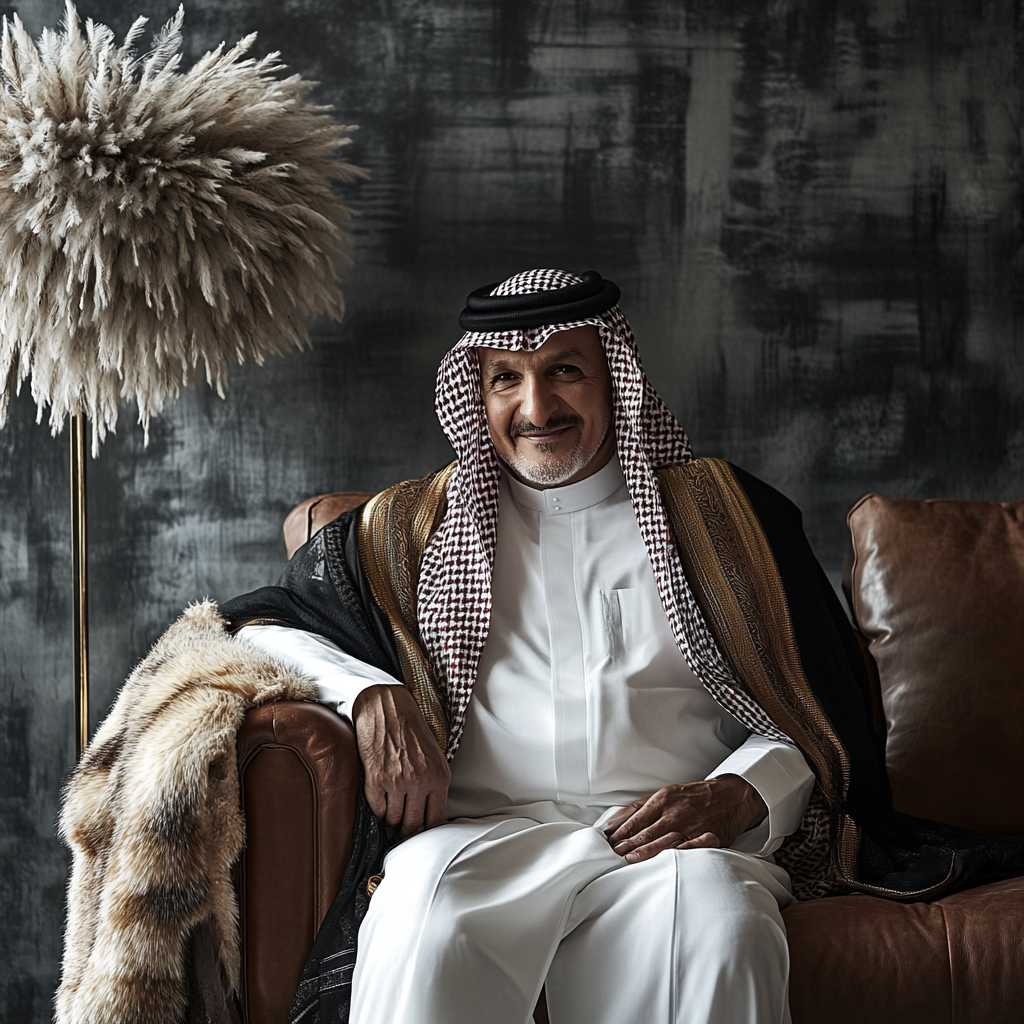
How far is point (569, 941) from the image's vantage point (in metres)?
1.38

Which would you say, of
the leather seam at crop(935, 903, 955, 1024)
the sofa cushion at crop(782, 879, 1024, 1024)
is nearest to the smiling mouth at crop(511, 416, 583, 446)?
the sofa cushion at crop(782, 879, 1024, 1024)

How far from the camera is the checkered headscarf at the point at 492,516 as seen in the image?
1.77 m

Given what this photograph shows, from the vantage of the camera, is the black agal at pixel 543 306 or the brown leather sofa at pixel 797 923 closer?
the brown leather sofa at pixel 797 923

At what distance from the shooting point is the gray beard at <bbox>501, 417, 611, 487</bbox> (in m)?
1.92

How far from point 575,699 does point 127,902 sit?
759mm

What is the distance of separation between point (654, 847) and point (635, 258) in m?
1.65

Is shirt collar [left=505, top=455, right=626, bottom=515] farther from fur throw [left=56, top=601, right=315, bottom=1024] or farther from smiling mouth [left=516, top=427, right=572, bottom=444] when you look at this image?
fur throw [left=56, top=601, right=315, bottom=1024]

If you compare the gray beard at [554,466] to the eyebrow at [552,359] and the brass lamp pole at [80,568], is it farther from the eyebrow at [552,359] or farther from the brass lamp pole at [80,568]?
the brass lamp pole at [80,568]

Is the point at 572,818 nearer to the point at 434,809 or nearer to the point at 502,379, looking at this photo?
the point at 434,809

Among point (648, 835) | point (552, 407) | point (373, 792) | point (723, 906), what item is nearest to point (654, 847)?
point (648, 835)

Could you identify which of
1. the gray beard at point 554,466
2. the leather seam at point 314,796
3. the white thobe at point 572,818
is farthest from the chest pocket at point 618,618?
the leather seam at point 314,796

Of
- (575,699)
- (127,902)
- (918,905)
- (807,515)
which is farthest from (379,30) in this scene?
(918,905)

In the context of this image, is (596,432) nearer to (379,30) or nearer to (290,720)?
(290,720)

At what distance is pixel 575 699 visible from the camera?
68.2 inches
